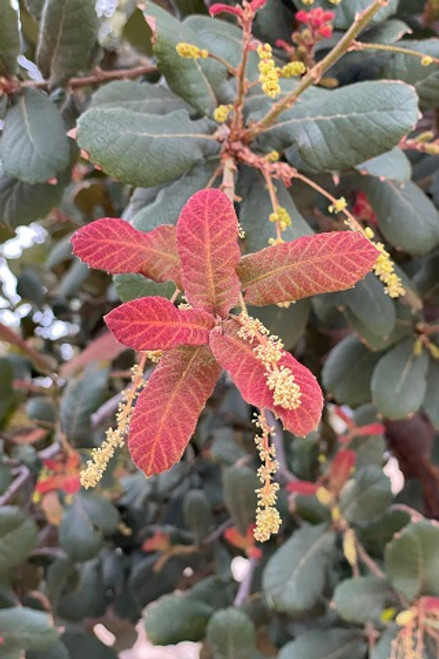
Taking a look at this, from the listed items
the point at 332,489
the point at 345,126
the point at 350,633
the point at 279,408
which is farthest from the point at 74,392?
the point at 279,408

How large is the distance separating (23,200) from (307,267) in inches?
18.1

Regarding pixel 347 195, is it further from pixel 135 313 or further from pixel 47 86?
pixel 135 313

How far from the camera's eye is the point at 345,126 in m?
0.63

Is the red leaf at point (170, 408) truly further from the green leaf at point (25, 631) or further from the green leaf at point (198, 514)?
the green leaf at point (198, 514)

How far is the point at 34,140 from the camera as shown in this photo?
698mm

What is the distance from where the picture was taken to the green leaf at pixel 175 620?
1012 millimetres

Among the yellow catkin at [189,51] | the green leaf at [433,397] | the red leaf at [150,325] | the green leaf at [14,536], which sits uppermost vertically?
the yellow catkin at [189,51]

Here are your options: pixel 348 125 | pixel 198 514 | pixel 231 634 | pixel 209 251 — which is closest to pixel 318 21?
pixel 348 125

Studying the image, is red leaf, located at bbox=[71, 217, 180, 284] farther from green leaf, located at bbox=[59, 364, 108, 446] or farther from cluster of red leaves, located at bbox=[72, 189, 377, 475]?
green leaf, located at bbox=[59, 364, 108, 446]

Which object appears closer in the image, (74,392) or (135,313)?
(135,313)

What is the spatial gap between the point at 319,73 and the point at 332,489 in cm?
69

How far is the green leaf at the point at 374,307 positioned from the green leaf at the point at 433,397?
158mm

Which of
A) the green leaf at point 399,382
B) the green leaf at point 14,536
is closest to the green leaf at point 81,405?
the green leaf at point 14,536

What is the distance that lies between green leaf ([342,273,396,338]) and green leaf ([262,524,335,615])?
1.12 feet
